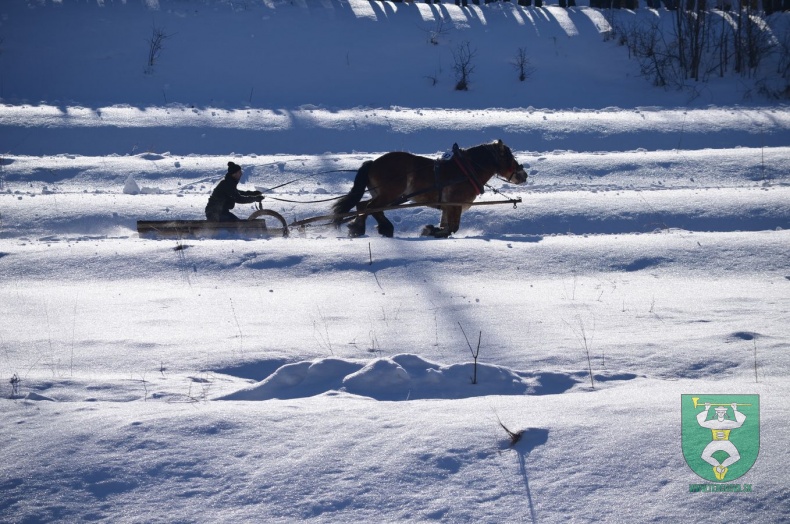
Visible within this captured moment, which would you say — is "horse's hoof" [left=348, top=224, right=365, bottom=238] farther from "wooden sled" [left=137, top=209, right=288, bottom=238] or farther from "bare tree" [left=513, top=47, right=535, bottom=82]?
"bare tree" [left=513, top=47, right=535, bottom=82]

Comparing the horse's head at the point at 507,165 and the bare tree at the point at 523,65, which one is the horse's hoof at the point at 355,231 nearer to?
the horse's head at the point at 507,165

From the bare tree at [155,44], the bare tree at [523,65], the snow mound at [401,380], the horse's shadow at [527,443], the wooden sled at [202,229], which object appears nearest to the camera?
the horse's shadow at [527,443]

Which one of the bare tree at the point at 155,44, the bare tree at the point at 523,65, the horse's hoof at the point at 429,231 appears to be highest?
the bare tree at the point at 155,44

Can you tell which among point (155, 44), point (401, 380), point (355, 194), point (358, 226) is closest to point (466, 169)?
point (355, 194)

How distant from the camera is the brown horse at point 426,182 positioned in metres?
10.3

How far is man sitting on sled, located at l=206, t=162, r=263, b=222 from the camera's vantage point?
32.7 ft

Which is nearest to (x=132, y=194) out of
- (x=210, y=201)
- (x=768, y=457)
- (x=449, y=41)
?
(x=210, y=201)

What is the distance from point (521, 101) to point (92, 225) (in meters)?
12.6

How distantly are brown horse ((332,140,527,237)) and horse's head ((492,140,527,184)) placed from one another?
1 cm

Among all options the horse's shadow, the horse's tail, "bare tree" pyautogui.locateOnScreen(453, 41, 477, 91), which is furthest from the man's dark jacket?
"bare tree" pyautogui.locateOnScreen(453, 41, 477, 91)

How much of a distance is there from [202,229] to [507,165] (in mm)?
4036

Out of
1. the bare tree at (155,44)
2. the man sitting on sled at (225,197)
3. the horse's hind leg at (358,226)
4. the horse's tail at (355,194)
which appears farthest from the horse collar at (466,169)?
→ the bare tree at (155,44)

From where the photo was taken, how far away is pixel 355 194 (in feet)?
33.6

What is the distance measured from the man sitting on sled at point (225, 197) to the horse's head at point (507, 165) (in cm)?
315
